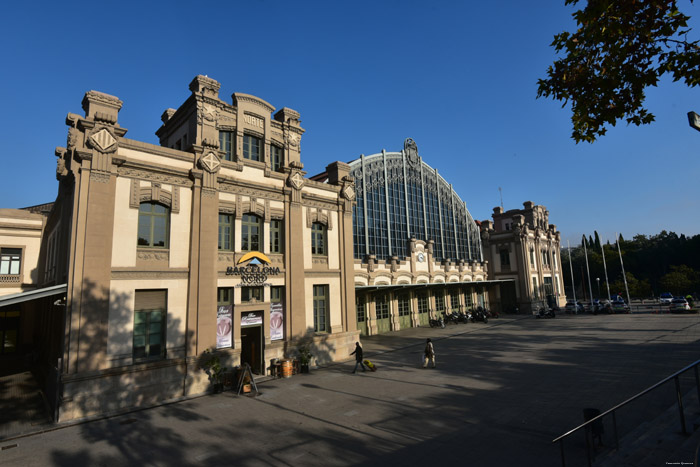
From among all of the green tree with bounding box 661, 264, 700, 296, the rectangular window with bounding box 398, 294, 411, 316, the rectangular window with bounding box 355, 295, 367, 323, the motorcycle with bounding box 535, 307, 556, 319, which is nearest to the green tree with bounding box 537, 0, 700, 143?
the rectangular window with bounding box 355, 295, 367, 323

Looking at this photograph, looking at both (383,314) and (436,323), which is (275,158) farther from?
(436,323)

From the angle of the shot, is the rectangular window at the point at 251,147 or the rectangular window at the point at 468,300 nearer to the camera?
the rectangular window at the point at 251,147

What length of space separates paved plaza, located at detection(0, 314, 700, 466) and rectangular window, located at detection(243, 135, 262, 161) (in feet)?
37.7

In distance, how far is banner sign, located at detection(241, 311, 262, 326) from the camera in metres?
17.8

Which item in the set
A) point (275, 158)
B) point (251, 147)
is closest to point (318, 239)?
point (275, 158)

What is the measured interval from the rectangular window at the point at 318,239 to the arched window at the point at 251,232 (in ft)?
11.5

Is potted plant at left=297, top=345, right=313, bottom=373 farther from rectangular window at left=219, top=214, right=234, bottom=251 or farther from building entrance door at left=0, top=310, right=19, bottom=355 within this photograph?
building entrance door at left=0, top=310, right=19, bottom=355

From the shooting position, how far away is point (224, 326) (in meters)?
17.1

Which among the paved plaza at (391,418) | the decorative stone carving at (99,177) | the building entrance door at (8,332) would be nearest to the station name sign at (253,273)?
the paved plaza at (391,418)

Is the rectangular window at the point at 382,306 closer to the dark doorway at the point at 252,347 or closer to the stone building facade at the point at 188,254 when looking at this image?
the stone building facade at the point at 188,254

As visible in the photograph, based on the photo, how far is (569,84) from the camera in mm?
7703

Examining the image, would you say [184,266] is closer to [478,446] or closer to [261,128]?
[261,128]

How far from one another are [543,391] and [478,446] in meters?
5.73

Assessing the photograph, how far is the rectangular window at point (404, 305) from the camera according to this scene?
119ft
